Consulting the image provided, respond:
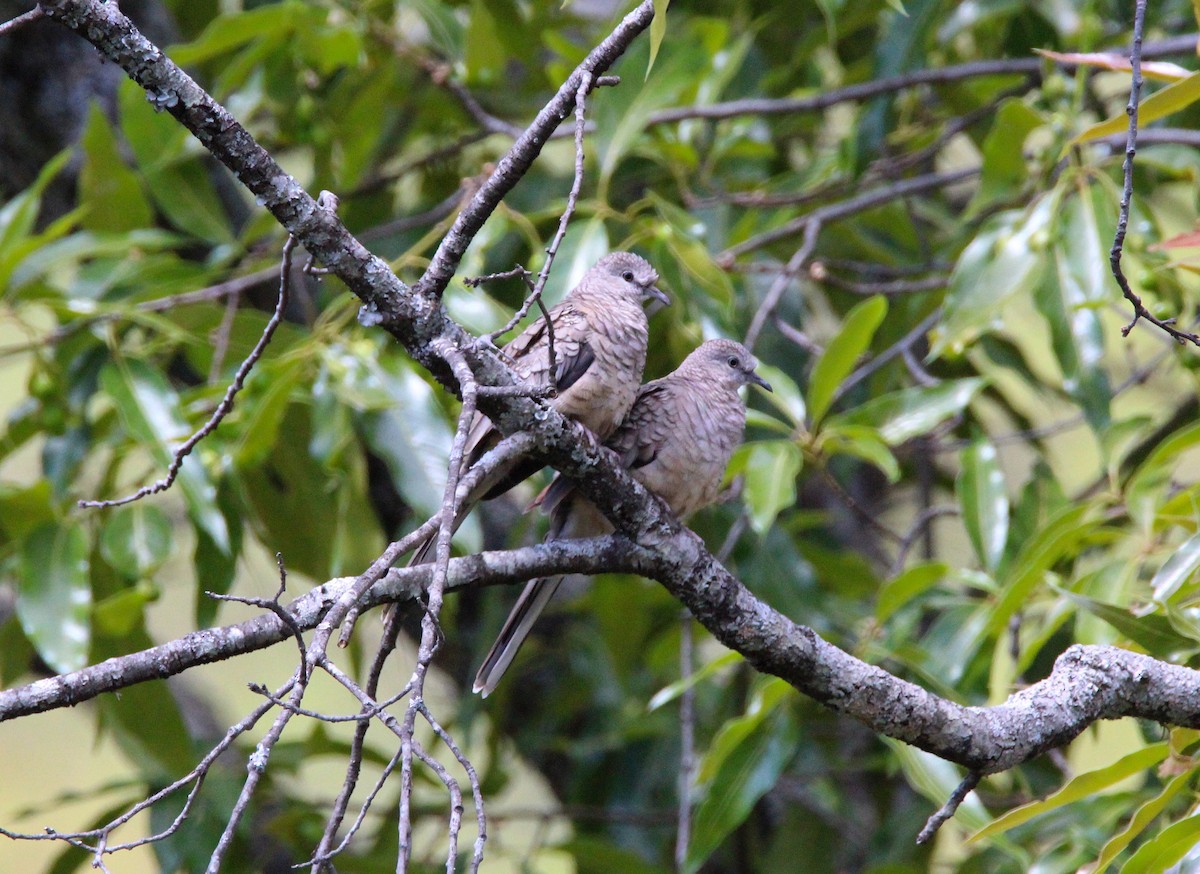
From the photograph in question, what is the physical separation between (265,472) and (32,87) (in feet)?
6.40

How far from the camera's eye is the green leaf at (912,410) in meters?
3.33

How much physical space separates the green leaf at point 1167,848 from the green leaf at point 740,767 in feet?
3.36

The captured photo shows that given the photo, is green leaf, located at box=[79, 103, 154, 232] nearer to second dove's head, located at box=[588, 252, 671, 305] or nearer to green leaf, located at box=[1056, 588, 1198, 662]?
second dove's head, located at box=[588, 252, 671, 305]

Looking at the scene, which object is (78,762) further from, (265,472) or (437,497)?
(437,497)

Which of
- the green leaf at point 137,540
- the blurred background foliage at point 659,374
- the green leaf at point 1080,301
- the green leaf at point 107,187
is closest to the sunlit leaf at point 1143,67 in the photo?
the blurred background foliage at point 659,374

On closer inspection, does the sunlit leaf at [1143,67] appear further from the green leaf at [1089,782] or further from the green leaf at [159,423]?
the green leaf at [159,423]

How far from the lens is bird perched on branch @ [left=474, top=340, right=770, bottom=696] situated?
295 centimetres

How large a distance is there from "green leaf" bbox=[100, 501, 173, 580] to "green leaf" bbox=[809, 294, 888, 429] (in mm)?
1806

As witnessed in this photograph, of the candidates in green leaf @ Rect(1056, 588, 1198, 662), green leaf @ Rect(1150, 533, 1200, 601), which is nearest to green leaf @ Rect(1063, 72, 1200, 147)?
green leaf @ Rect(1150, 533, 1200, 601)

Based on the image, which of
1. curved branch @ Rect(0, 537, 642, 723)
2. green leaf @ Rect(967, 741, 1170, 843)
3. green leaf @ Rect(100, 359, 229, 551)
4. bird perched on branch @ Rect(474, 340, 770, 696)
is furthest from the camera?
green leaf @ Rect(100, 359, 229, 551)

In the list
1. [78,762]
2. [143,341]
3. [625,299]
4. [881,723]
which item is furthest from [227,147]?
[78,762]

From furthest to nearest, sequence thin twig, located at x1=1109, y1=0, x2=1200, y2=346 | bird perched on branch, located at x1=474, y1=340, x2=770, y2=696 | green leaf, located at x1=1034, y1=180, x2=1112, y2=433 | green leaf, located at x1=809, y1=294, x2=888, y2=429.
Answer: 1. green leaf, located at x1=809, y1=294, x2=888, y2=429
2. green leaf, located at x1=1034, y1=180, x2=1112, y2=433
3. bird perched on branch, located at x1=474, y1=340, x2=770, y2=696
4. thin twig, located at x1=1109, y1=0, x2=1200, y2=346

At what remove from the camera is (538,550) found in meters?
2.18

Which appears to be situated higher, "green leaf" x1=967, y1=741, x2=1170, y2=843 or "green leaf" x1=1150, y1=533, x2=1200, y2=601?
"green leaf" x1=1150, y1=533, x2=1200, y2=601
